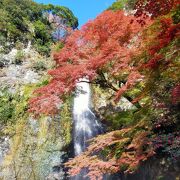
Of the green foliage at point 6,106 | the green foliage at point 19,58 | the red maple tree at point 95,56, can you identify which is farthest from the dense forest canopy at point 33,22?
the red maple tree at point 95,56

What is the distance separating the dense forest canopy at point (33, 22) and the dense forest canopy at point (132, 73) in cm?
1064

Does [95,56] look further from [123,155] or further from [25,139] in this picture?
[25,139]

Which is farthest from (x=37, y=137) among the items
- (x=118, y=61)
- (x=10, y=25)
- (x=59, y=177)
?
(x=10, y=25)

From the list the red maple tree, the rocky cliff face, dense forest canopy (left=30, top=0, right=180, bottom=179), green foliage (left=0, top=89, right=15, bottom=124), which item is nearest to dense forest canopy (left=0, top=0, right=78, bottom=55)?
the rocky cliff face

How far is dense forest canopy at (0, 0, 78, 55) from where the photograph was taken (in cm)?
2327

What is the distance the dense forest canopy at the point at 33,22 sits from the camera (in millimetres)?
23266

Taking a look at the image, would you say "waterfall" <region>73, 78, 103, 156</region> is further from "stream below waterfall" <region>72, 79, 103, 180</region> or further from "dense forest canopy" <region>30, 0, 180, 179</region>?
"dense forest canopy" <region>30, 0, 180, 179</region>

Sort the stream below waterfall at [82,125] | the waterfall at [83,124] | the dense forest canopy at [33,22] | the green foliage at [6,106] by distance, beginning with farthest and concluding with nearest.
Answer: the dense forest canopy at [33,22] < the green foliage at [6,106] < the waterfall at [83,124] < the stream below waterfall at [82,125]

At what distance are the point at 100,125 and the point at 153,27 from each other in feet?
22.9

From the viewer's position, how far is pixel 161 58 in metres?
7.21

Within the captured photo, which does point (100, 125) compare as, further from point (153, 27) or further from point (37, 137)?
point (153, 27)

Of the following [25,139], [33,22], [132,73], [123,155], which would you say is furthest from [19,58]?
[123,155]

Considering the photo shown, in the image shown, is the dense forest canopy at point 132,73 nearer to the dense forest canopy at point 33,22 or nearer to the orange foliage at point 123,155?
the orange foliage at point 123,155

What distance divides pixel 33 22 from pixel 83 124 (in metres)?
14.9
